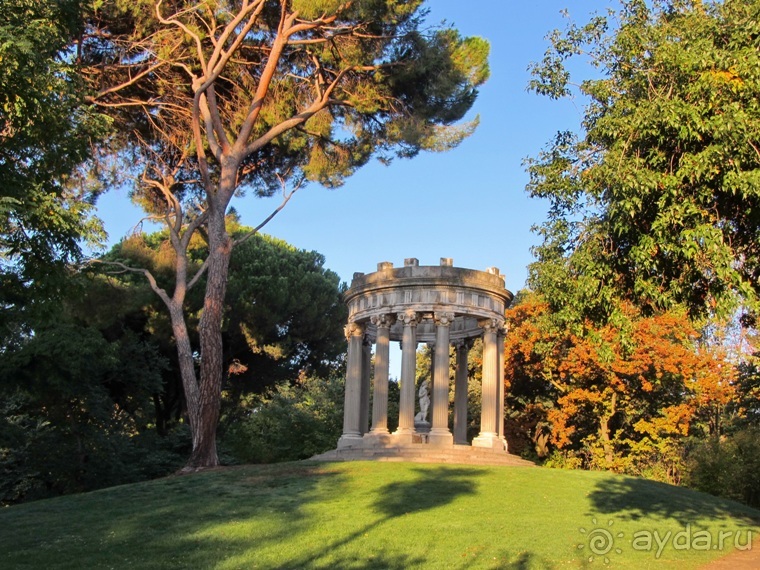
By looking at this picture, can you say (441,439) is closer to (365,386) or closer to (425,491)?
(365,386)

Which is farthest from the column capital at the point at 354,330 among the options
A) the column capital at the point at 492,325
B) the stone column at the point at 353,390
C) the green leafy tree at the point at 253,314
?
the green leafy tree at the point at 253,314

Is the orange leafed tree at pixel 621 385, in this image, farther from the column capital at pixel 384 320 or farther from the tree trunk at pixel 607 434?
the column capital at pixel 384 320

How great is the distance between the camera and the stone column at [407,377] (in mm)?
28141

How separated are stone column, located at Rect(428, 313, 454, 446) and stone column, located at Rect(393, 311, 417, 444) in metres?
0.83

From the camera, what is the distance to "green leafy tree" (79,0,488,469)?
2584 cm

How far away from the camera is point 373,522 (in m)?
15.3

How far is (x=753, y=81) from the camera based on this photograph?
9617 mm

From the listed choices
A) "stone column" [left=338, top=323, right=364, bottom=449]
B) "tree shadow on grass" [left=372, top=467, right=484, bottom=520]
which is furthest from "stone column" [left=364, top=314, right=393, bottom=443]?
"tree shadow on grass" [left=372, top=467, right=484, bottom=520]

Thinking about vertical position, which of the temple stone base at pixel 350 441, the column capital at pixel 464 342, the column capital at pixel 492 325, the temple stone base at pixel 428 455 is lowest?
the temple stone base at pixel 428 455

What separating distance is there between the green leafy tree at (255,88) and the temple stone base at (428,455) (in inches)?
218

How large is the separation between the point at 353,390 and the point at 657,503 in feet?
46.1

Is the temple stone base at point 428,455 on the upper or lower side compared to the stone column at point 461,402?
lower

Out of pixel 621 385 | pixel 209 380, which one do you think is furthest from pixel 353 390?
pixel 621 385

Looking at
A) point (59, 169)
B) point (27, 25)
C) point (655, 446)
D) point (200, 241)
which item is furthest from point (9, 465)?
point (655, 446)
